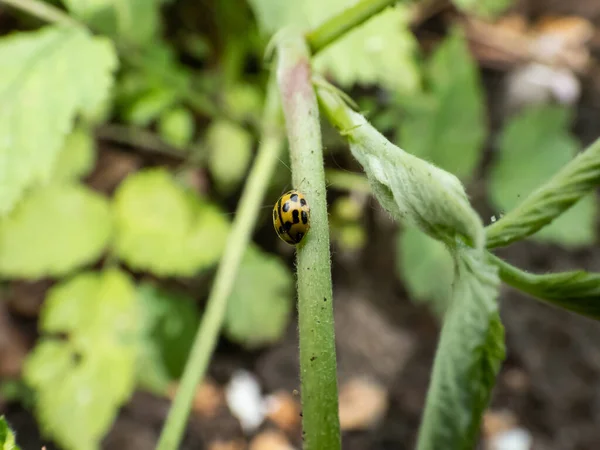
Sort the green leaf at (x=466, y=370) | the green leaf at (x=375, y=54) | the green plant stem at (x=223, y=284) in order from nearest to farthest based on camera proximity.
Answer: the green leaf at (x=466, y=370) → the green plant stem at (x=223, y=284) → the green leaf at (x=375, y=54)

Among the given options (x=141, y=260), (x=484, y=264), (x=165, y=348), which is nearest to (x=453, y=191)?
(x=484, y=264)

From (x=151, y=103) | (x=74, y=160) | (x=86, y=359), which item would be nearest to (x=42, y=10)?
(x=151, y=103)

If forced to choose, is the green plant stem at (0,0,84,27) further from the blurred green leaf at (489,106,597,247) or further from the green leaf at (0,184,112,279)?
the blurred green leaf at (489,106,597,247)

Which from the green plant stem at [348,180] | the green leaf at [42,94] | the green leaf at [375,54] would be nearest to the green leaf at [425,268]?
the green plant stem at [348,180]

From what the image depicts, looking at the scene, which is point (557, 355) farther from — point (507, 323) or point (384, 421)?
point (384, 421)

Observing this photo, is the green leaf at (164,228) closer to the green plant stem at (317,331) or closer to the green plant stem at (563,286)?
the green plant stem at (317,331)

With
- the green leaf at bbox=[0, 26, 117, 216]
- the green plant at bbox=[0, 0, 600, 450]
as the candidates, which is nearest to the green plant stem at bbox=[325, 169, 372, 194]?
the green plant at bbox=[0, 0, 600, 450]
